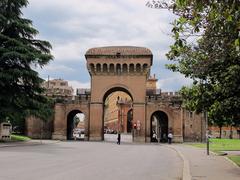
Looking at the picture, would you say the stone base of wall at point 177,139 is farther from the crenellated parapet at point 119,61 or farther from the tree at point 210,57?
the tree at point 210,57

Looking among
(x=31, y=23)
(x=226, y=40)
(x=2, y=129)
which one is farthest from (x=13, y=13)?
(x=226, y=40)

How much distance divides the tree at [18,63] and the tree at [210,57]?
75.3 feet

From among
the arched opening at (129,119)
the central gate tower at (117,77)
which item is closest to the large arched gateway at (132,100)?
the central gate tower at (117,77)

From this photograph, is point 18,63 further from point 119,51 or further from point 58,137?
point 119,51

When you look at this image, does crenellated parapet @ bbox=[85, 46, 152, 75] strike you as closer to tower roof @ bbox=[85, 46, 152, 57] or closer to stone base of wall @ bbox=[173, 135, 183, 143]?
tower roof @ bbox=[85, 46, 152, 57]

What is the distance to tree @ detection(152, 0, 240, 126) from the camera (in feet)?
35.5

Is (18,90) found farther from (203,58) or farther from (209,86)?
(203,58)

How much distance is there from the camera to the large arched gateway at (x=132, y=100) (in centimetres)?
6256

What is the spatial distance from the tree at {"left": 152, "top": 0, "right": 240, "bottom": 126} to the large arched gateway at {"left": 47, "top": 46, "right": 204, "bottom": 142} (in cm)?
3837

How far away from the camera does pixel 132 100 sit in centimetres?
6462

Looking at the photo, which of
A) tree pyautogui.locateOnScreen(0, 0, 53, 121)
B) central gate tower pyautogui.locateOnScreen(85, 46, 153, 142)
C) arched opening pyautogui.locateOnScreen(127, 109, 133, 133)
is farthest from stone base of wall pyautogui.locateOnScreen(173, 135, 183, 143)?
arched opening pyautogui.locateOnScreen(127, 109, 133, 133)

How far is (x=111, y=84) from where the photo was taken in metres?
64.4

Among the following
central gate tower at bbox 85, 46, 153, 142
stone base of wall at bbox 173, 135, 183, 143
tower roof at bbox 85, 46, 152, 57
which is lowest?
stone base of wall at bbox 173, 135, 183, 143

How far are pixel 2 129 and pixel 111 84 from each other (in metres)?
22.5
